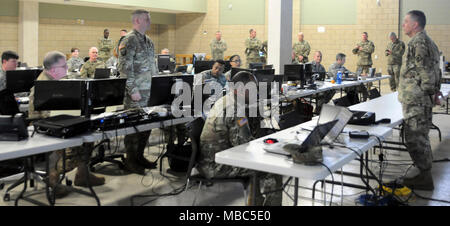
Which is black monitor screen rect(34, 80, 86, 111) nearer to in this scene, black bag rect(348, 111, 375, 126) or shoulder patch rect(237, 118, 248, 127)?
shoulder patch rect(237, 118, 248, 127)

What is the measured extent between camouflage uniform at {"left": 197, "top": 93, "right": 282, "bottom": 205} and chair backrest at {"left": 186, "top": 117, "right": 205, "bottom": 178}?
0.16 ft

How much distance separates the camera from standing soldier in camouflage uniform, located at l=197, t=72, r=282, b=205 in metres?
3.29

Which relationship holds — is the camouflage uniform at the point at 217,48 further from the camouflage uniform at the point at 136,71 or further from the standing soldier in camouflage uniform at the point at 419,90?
the standing soldier in camouflage uniform at the point at 419,90

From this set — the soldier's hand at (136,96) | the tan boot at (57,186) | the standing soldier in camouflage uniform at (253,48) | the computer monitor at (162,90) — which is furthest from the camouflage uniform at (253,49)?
the tan boot at (57,186)

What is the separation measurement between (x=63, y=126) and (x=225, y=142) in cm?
122

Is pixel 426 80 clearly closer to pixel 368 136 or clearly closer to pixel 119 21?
pixel 368 136

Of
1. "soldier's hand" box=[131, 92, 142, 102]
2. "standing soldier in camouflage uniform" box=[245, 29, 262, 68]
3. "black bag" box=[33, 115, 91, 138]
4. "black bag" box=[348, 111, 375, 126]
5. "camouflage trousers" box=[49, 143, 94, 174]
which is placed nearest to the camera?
"black bag" box=[33, 115, 91, 138]

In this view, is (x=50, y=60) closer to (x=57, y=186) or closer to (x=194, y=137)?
(x=57, y=186)

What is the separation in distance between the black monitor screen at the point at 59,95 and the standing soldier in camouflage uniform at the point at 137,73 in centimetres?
100

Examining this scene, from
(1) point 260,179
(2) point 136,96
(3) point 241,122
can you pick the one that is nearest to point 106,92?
(2) point 136,96

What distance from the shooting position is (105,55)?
13.9 meters

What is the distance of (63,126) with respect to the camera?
347 centimetres

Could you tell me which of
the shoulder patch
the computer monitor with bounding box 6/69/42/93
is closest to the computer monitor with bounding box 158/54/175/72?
the computer monitor with bounding box 6/69/42/93
